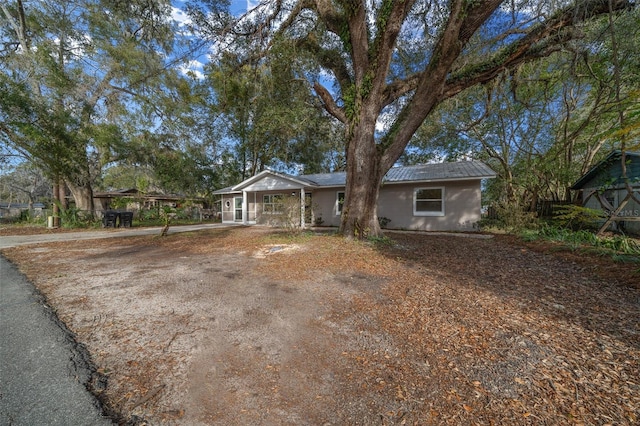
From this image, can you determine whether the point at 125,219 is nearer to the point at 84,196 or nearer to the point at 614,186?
the point at 84,196

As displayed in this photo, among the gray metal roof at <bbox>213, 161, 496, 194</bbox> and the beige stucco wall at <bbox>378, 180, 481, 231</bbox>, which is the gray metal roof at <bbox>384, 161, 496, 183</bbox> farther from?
the beige stucco wall at <bbox>378, 180, 481, 231</bbox>

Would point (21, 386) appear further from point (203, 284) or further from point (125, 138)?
point (125, 138)

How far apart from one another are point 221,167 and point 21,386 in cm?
2389

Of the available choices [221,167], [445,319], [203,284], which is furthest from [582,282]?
[221,167]

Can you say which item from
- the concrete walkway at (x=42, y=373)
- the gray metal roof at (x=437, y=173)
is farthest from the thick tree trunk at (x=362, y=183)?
the concrete walkway at (x=42, y=373)

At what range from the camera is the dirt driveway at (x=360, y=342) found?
169 cm

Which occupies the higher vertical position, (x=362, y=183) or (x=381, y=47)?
(x=381, y=47)

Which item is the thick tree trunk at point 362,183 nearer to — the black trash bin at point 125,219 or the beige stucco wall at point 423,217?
the beige stucco wall at point 423,217

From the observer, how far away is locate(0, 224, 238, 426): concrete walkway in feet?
5.12

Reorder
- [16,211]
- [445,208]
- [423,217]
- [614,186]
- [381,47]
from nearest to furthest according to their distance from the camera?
1. [381,47]
2. [614,186]
3. [445,208]
4. [423,217]
5. [16,211]

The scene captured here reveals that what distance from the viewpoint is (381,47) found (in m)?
7.26

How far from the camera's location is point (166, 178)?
19.1m

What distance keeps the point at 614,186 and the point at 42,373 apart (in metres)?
16.2

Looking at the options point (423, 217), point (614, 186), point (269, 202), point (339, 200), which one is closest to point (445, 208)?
point (423, 217)
